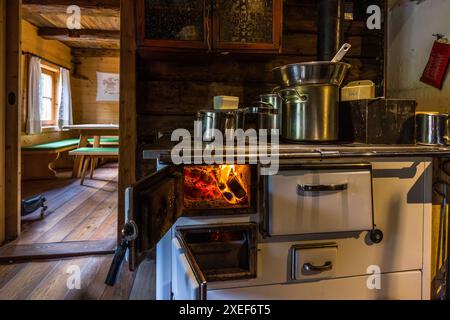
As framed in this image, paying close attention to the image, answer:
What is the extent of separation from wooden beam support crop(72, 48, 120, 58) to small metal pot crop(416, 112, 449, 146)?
6.95m

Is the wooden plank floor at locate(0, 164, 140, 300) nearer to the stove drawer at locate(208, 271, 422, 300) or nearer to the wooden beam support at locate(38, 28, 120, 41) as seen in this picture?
the stove drawer at locate(208, 271, 422, 300)

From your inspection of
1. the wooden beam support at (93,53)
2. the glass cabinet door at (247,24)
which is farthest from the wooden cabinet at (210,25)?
the wooden beam support at (93,53)

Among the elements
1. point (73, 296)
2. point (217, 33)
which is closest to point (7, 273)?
point (73, 296)

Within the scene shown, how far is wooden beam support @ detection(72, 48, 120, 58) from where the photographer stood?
7.21 m

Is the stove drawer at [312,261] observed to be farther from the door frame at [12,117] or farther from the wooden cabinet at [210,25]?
the door frame at [12,117]

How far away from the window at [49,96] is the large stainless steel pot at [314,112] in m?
5.74

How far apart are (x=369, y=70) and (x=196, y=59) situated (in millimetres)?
1122

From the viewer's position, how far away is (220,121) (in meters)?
1.58

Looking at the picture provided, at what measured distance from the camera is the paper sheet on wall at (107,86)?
734 cm

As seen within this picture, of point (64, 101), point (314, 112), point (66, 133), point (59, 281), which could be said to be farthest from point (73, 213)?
point (66, 133)

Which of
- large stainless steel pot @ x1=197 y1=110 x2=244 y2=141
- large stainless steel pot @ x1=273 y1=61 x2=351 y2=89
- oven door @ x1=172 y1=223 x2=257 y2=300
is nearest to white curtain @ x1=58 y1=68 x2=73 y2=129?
large stainless steel pot @ x1=197 y1=110 x2=244 y2=141

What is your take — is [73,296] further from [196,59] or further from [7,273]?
[196,59]

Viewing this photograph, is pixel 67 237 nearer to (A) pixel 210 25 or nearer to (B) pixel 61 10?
(A) pixel 210 25
